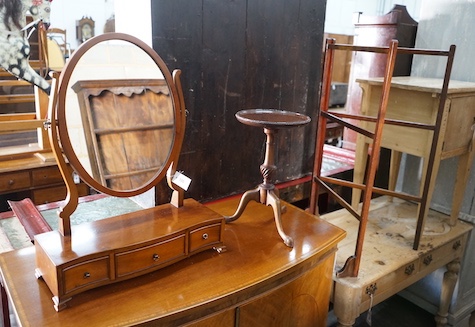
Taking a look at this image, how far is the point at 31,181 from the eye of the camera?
296 centimetres

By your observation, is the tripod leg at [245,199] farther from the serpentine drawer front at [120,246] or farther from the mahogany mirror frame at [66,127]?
the mahogany mirror frame at [66,127]

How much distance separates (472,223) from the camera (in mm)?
2256

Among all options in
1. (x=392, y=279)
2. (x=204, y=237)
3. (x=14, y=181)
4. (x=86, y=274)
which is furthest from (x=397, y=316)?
(x=14, y=181)

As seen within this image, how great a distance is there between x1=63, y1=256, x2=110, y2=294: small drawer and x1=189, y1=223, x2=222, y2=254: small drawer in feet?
0.84

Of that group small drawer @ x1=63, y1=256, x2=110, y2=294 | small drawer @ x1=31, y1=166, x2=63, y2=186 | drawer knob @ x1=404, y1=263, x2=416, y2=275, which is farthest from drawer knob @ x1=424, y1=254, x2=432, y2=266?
small drawer @ x1=31, y1=166, x2=63, y2=186

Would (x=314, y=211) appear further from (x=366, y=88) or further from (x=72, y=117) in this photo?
(x=72, y=117)

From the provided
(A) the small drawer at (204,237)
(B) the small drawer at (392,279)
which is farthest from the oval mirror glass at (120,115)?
(B) the small drawer at (392,279)

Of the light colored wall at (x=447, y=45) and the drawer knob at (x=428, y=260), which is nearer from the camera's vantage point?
the drawer knob at (x=428, y=260)

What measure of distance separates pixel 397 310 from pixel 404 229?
0.74m

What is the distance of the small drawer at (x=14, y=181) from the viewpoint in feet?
9.36

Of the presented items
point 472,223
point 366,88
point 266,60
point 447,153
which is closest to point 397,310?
point 472,223

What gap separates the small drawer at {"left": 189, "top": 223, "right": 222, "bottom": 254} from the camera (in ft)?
3.98

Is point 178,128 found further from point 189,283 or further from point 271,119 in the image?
point 189,283

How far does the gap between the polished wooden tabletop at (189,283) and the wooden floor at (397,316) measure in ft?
4.13
